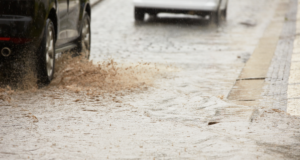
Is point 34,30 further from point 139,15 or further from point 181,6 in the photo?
point 139,15

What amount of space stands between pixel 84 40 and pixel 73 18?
1203mm

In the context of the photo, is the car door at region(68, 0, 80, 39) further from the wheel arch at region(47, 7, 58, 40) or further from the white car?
the white car

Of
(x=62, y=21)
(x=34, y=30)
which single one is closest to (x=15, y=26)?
(x=34, y=30)

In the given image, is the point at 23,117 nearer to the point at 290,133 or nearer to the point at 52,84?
the point at 52,84

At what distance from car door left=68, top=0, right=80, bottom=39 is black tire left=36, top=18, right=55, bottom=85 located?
3.01ft

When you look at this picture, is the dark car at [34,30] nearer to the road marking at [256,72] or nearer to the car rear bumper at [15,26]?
the car rear bumper at [15,26]

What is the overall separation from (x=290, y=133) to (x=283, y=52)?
17.5 feet

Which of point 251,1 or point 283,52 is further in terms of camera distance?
point 251,1

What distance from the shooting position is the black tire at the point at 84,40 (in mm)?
8836

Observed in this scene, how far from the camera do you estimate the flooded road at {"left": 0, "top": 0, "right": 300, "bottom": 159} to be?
14.5ft

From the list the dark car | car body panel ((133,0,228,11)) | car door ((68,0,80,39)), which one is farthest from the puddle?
car body panel ((133,0,228,11))

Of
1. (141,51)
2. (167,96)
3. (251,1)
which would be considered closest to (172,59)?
(141,51)

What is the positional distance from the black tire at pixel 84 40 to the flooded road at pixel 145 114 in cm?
29

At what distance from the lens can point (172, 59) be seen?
953 centimetres
